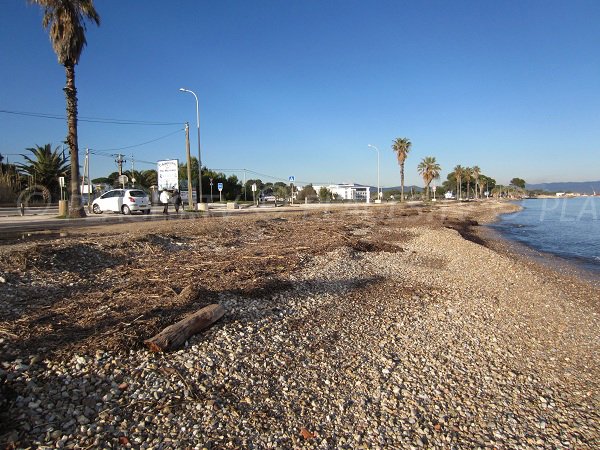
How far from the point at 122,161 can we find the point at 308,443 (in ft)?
185

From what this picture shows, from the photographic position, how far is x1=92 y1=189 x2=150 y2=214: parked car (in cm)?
2436

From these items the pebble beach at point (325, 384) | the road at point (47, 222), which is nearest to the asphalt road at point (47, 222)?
the road at point (47, 222)

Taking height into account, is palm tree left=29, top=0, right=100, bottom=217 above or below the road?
above

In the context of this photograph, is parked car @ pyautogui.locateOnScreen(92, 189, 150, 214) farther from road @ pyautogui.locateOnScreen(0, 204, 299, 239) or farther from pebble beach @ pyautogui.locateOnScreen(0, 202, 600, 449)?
pebble beach @ pyautogui.locateOnScreen(0, 202, 600, 449)

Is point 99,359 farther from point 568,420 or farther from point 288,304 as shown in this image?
point 568,420

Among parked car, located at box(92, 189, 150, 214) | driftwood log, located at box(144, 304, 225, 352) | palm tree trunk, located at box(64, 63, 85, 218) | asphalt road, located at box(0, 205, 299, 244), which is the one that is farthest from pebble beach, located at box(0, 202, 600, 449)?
parked car, located at box(92, 189, 150, 214)

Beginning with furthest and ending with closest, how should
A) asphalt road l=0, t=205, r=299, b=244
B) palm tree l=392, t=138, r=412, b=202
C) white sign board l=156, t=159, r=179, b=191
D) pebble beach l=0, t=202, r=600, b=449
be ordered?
palm tree l=392, t=138, r=412, b=202 < white sign board l=156, t=159, r=179, b=191 < asphalt road l=0, t=205, r=299, b=244 < pebble beach l=0, t=202, r=600, b=449

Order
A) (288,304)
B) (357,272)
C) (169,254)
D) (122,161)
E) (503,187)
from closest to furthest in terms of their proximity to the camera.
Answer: (288,304) → (357,272) → (169,254) → (122,161) → (503,187)

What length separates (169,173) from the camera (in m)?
33.4

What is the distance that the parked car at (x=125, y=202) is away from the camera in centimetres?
2436

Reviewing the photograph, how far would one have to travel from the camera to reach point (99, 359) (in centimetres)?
368

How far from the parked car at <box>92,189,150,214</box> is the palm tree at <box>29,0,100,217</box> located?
14.0ft

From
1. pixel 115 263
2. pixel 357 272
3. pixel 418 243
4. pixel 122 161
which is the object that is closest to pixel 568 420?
pixel 357 272

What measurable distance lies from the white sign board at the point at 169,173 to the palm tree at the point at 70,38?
43.0ft
